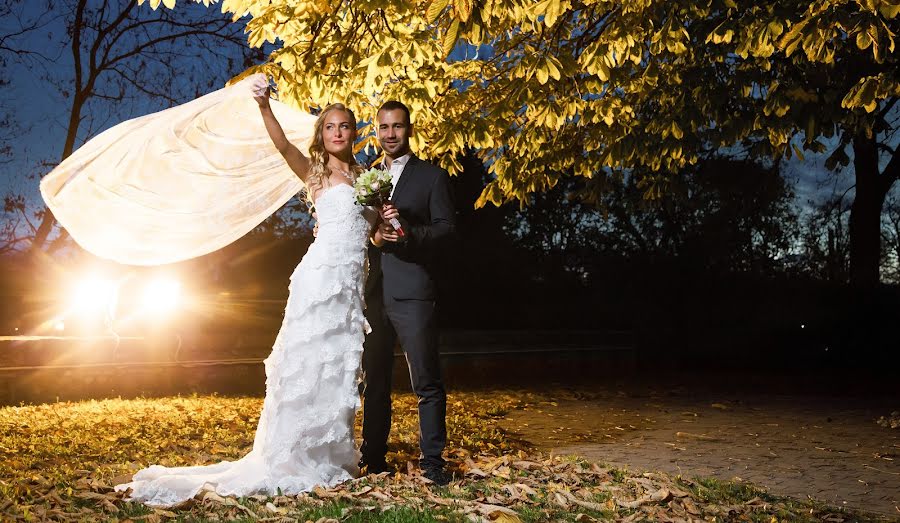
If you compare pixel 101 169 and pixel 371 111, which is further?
pixel 371 111

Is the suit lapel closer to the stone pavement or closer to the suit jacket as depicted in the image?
the suit jacket

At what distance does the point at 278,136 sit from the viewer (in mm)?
5113

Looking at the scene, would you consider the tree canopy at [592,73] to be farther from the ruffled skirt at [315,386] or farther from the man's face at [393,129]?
the ruffled skirt at [315,386]

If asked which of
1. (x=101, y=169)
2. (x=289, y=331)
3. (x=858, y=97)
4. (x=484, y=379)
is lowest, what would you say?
(x=484, y=379)

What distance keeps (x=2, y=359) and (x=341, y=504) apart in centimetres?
859

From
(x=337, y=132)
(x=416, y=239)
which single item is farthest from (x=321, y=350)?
(x=337, y=132)

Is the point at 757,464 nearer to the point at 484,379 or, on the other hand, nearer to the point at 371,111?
the point at 371,111

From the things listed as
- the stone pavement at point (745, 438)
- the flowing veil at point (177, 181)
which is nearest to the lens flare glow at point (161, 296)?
the stone pavement at point (745, 438)

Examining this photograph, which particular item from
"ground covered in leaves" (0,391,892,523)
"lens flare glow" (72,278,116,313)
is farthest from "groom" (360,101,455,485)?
"lens flare glow" (72,278,116,313)

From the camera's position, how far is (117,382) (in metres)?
10.4

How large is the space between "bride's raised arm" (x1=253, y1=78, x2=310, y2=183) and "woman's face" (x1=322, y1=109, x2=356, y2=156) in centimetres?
22

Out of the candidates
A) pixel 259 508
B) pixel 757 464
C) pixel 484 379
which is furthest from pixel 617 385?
pixel 259 508

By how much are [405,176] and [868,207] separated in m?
15.5

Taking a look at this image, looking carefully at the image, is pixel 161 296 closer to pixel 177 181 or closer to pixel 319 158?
pixel 177 181
